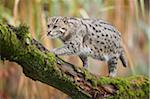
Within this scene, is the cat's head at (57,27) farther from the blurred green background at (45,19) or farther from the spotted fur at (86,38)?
the blurred green background at (45,19)

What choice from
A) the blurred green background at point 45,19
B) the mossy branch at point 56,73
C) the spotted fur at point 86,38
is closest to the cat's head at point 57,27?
the spotted fur at point 86,38

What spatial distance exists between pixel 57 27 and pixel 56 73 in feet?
Answer: 0.95

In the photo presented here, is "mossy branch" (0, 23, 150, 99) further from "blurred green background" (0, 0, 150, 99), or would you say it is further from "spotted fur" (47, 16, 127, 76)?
"blurred green background" (0, 0, 150, 99)

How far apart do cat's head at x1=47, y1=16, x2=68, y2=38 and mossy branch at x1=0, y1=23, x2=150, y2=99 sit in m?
0.21

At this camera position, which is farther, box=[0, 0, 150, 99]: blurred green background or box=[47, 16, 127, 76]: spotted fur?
box=[0, 0, 150, 99]: blurred green background

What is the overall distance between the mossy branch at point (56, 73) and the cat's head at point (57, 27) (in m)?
0.21

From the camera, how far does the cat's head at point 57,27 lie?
1.85 metres

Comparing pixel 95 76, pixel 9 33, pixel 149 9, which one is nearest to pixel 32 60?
pixel 9 33

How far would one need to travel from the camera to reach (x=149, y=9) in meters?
3.93

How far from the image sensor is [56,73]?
1.62 m

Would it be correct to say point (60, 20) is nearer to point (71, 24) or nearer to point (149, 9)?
point (71, 24)

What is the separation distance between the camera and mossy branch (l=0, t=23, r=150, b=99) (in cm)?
152

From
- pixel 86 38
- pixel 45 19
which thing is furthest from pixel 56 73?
pixel 45 19

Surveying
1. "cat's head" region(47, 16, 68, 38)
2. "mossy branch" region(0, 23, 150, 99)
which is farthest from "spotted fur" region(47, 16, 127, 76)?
"mossy branch" region(0, 23, 150, 99)
